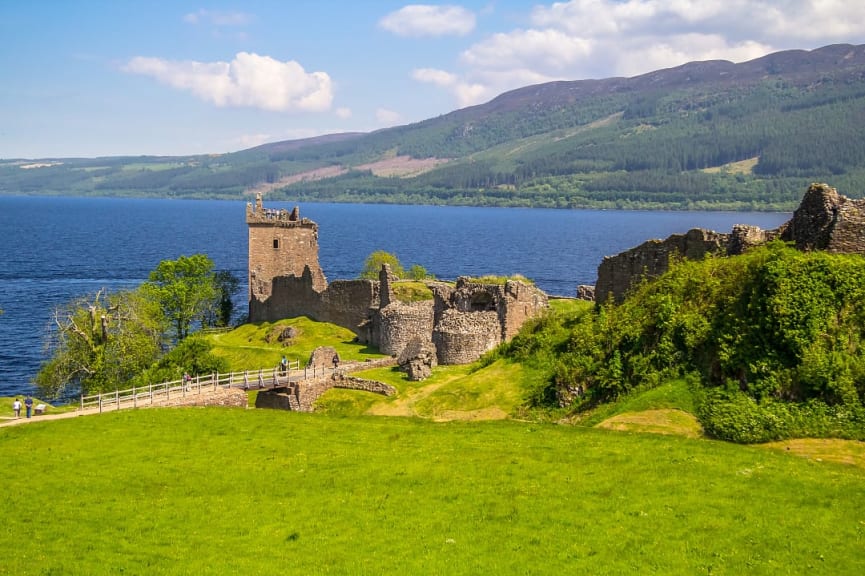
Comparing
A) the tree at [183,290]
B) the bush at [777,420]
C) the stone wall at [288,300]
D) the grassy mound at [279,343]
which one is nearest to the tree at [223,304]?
the tree at [183,290]

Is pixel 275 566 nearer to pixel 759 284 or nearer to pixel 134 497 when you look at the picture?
pixel 134 497

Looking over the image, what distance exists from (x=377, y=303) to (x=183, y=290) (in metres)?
20.9

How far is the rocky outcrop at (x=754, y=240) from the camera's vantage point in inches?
1166

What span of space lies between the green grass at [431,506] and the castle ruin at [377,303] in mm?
18890

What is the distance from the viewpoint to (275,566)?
18016 millimetres

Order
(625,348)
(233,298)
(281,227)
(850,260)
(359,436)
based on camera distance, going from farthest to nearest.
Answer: (233,298) < (281,227) < (625,348) < (359,436) < (850,260)

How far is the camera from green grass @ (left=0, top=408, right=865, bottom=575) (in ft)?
57.8

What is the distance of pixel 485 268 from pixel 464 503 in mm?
138127

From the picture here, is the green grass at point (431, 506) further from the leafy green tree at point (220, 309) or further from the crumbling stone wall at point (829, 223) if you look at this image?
the leafy green tree at point (220, 309)

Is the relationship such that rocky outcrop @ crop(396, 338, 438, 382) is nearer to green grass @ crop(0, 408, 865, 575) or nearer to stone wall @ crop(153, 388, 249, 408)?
stone wall @ crop(153, 388, 249, 408)

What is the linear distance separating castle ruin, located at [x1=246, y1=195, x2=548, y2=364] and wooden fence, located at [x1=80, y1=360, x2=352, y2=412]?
704cm

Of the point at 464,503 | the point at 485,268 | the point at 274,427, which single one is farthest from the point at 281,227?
the point at 485,268

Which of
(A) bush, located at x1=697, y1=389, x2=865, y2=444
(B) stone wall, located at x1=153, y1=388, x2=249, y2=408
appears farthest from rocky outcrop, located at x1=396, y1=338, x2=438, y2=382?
(A) bush, located at x1=697, y1=389, x2=865, y2=444

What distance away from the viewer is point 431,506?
21.1 m
